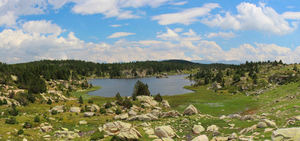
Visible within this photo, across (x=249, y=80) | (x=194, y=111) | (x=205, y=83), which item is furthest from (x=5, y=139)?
(x=205, y=83)

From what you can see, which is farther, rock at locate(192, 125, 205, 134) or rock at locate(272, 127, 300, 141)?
rock at locate(192, 125, 205, 134)

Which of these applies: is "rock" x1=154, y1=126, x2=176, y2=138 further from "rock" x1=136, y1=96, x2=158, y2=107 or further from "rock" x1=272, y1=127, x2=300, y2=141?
"rock" x1=136, y1=96, x2=158, y2=107

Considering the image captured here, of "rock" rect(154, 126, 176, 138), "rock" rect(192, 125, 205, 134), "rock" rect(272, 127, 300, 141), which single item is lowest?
"rock" rect(192, 125, 205, 134)

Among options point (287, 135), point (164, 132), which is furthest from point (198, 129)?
point (287, 135)

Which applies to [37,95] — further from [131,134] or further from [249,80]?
[249,80]

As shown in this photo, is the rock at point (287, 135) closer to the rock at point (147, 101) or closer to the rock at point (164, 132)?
the rock at point (164, 132)

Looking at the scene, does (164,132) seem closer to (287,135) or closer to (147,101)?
(287,135)

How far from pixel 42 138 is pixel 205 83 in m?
127

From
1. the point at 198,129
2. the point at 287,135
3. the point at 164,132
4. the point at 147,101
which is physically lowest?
the point at 147,101

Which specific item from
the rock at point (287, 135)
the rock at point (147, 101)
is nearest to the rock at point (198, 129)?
the rock at point (287, 135)

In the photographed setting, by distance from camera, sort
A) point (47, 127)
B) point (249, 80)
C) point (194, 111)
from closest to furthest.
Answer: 1. point (47, 127)
2. point (194, 111)
3. point (249, 80)

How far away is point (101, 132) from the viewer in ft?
97.9

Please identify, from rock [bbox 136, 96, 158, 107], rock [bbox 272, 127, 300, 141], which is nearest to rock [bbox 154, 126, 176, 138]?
rock [bbox 272, 127, 300, 141]

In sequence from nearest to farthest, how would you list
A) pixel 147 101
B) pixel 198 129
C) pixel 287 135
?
pixel 287 135 < pixel 198 129 < pixel 147 101
